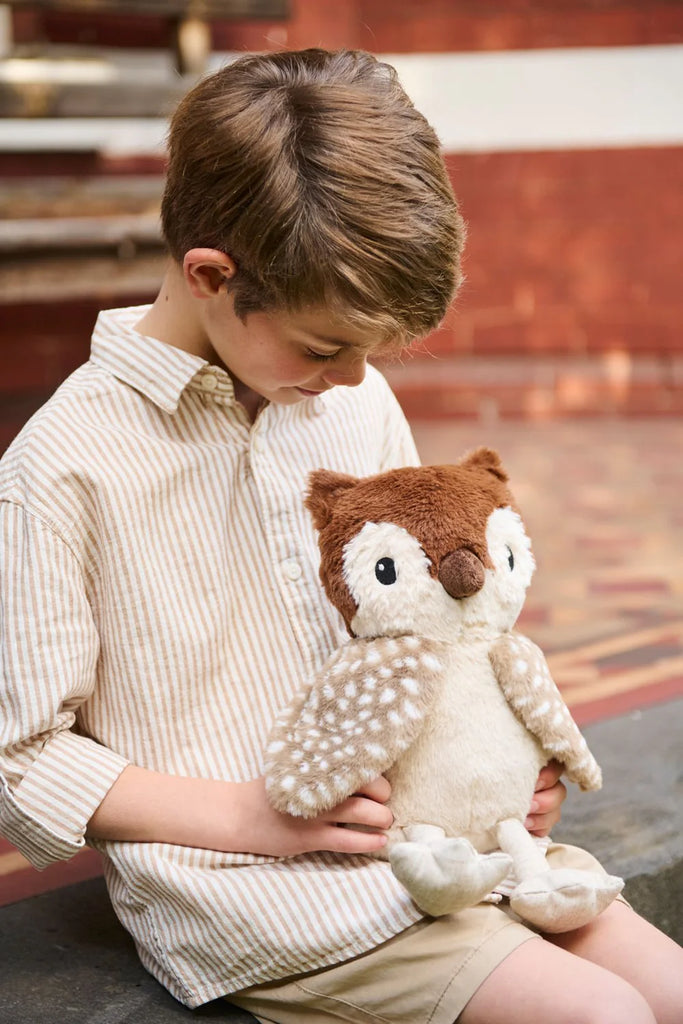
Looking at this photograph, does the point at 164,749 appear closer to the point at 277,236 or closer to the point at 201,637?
the point at 201,637

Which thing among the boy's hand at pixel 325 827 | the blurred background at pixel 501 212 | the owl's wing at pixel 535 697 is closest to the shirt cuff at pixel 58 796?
the boy's hand at pixel 325 827

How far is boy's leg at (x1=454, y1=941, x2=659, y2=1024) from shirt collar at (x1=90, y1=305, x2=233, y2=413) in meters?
0.58

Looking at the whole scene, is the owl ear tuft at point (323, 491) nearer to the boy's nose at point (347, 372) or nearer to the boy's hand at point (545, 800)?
the boy's nose at point (347, 372)

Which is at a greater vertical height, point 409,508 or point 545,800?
point 409,508

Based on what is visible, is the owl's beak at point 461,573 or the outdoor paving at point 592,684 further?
the outdoor paving at point 592,684

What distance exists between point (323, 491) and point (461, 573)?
6.6 inches

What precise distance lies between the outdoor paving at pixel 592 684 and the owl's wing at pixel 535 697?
1.26ft

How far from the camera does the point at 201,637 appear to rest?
1169mm

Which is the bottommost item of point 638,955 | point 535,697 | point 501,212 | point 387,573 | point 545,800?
point 501,212

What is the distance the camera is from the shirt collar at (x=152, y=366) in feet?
3.90

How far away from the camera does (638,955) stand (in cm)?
115

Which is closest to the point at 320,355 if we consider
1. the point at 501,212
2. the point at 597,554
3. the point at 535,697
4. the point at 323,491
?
the point at 323,491

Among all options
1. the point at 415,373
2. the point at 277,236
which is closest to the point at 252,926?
the point at 277,236

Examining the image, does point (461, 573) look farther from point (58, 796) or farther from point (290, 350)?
point (58, 796)
